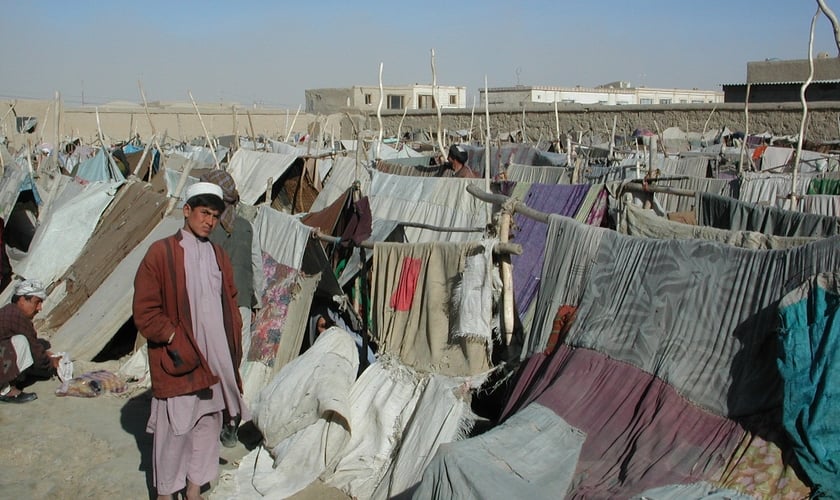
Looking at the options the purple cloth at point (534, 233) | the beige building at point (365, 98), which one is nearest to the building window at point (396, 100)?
the beige building at point (365, 98)

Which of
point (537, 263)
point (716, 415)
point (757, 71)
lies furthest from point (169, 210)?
point (757, 71)

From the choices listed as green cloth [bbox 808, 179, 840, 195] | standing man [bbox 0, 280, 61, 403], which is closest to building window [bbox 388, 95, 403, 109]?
green cloth [bbox 808, 179, 840, 195]

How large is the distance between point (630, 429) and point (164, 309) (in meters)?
2.37

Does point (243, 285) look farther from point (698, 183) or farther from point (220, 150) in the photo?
point (220, 150)

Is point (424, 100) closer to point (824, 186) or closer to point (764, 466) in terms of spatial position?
point (824, 186)

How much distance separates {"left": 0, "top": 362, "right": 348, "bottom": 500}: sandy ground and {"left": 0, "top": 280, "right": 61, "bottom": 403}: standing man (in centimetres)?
14

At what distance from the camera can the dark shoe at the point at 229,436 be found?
17.2 ft

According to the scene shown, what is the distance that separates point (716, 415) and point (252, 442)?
336 cm

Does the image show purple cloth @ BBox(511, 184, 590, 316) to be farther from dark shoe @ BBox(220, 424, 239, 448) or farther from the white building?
the white building

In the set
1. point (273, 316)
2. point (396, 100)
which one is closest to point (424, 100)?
point (396, 100)

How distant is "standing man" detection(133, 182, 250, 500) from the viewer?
3852 mm

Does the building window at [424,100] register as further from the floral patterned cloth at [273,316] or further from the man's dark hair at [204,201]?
the man's dark hair at [204,201]

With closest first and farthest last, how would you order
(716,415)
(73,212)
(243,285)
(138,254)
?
1. (716,415)
2. (243,285)
3. (138,254)
4. (73,212)

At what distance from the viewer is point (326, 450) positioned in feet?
15.4
